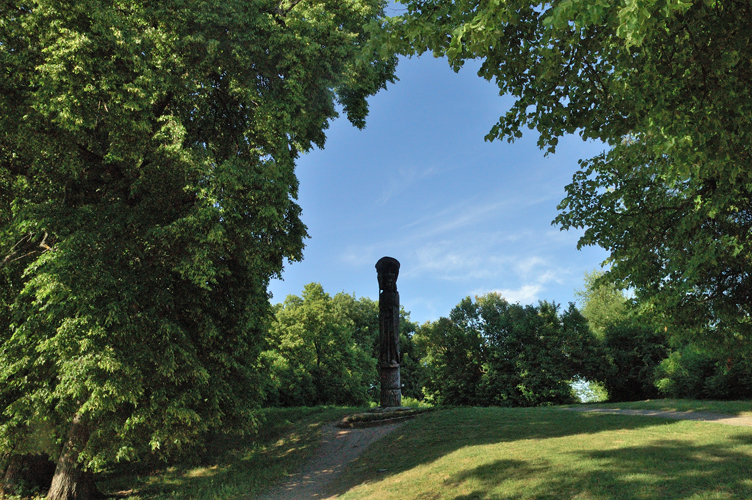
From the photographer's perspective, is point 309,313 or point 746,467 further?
point 309,313

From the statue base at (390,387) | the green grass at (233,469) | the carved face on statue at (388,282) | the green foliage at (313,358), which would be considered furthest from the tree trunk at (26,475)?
the carved face on statue at (388,282)

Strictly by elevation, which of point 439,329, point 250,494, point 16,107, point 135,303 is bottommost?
point 250,494

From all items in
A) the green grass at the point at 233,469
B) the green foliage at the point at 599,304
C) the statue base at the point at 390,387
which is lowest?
the green grass at the point at 233,469

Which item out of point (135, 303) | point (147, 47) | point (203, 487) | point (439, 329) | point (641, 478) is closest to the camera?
point (641, 478)

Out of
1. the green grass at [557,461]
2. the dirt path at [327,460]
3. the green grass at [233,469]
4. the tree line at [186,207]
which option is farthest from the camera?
the green grass at [233,469]

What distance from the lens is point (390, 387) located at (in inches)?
682

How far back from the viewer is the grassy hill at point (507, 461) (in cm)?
633

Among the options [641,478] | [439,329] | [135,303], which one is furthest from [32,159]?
[439,329]

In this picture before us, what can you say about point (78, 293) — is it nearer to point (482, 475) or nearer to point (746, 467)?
point (482, 475)

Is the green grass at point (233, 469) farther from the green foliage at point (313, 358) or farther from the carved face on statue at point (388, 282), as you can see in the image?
the green foliage at point (313, 358)

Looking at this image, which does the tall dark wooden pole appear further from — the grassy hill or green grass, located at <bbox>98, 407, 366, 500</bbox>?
the grassy hill

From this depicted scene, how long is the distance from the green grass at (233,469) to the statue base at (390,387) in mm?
1835

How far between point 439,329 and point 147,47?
23.6m

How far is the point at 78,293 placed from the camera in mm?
8328
